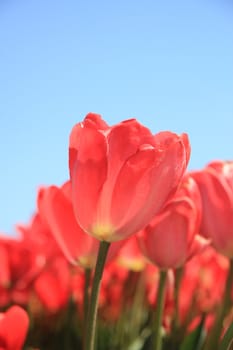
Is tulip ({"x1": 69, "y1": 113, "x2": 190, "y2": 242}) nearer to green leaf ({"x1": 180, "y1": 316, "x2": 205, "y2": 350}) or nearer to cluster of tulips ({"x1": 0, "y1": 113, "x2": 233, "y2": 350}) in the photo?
cluster of tulips ({"x1": 0, "y1": 113, "x2": 233, "y2": 350})

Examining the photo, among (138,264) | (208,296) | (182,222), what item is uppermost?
(182,222)

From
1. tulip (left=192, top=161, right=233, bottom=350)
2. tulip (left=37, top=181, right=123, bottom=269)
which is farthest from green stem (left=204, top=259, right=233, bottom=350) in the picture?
tulip (left=37, top=181, right=123, bottom=269)

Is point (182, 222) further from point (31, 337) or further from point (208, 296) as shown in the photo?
point (208, 296)

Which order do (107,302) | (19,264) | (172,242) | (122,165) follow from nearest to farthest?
(122,165), (172,242), (19,264), (107,302)

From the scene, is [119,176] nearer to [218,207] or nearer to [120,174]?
[120,174]

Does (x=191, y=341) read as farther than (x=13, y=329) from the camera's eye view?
Yes

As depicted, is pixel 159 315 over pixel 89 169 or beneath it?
beneath

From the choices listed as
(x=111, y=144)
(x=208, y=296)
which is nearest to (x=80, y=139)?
(x=111, y=144)

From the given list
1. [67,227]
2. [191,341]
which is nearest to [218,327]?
[191,341]

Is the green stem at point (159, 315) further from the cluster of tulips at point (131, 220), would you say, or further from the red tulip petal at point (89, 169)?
the red tulip petal at point (89, 169)
